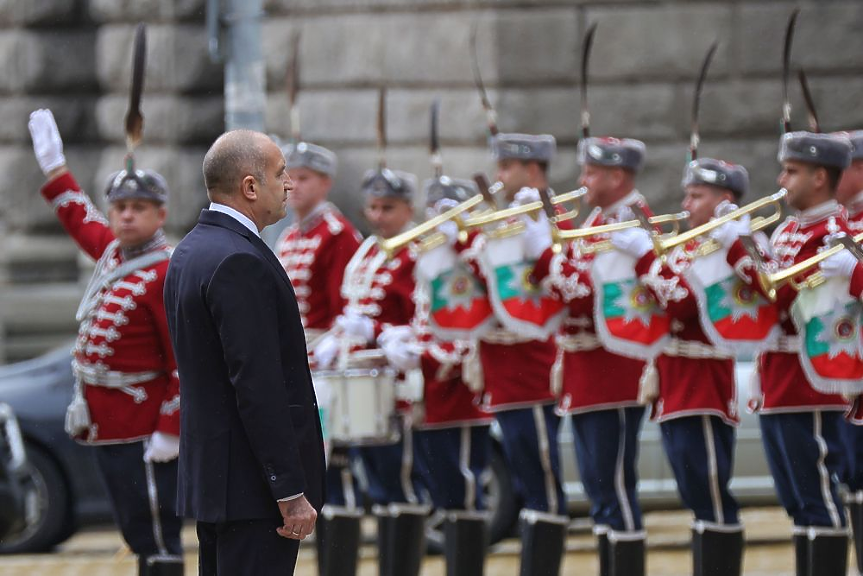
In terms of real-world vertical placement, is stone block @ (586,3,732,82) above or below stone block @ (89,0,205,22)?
below

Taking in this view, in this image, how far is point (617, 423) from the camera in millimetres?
7895

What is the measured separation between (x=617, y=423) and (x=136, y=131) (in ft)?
7.36

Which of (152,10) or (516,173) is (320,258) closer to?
(516,173)

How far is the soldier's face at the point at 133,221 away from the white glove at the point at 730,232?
2197mm

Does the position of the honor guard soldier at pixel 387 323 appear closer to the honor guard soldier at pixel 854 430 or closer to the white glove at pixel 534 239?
the white glove at pixel 534 239

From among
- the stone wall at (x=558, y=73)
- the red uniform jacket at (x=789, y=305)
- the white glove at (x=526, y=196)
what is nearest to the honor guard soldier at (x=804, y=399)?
the red uniform jacket at (x=789, y=305)

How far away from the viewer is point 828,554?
7.34 m

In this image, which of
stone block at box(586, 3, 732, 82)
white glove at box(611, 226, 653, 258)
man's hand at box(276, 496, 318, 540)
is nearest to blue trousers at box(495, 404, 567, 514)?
white glove at box(611, 226, 653, 258)

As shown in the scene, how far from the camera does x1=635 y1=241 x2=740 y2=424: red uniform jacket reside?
24.9ft

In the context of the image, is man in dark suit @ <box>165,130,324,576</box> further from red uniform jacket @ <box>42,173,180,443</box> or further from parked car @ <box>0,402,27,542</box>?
parked car @ <box>0,402,27,542</box>

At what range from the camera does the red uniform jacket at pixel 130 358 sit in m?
7.54

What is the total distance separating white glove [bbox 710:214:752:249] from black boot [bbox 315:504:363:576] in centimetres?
215

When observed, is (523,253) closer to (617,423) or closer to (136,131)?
(617,423)

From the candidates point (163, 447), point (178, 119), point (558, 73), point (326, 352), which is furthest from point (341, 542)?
point (178, 119)
